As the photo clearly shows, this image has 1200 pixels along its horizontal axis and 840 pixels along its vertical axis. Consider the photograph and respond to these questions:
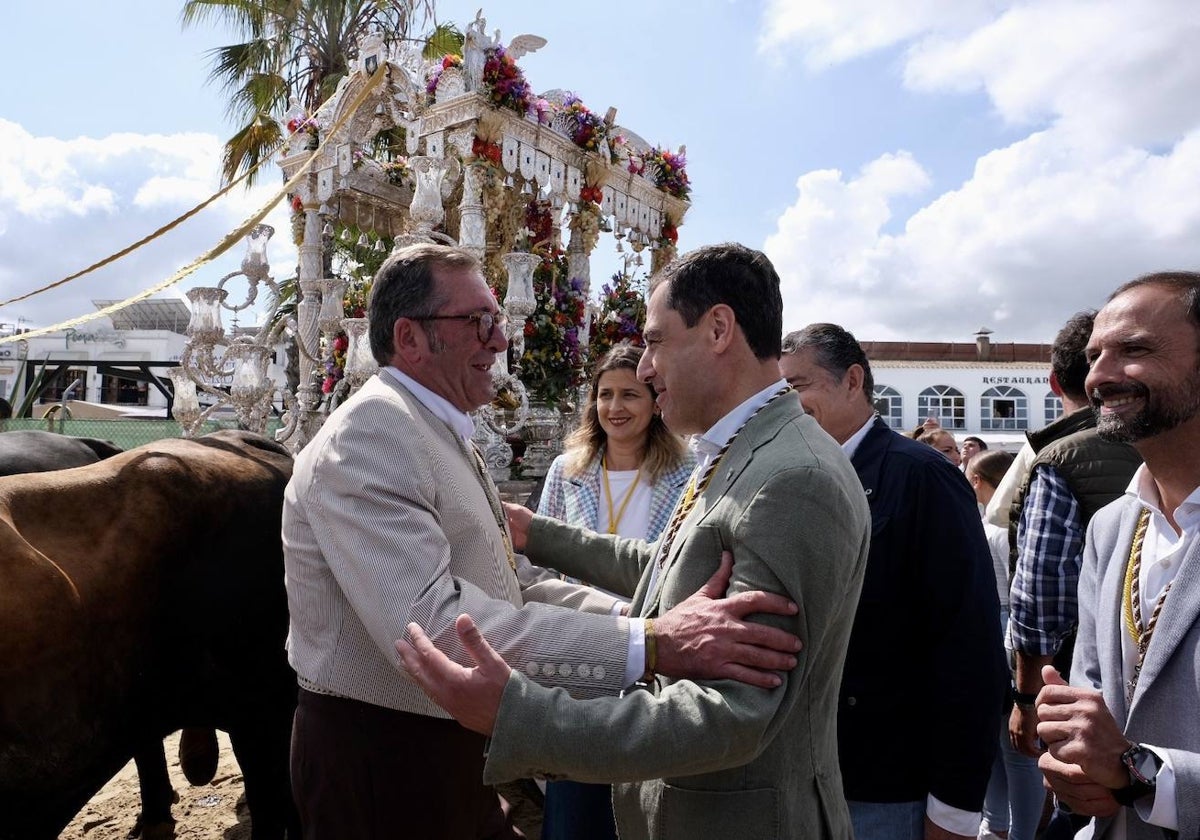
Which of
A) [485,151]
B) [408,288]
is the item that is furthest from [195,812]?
[485,151]

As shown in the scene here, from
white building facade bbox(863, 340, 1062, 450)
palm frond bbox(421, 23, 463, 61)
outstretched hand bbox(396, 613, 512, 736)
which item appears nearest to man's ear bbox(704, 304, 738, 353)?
outstretched hand bbox(396, 613, 512, 736)

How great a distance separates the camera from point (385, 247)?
39.7 ft

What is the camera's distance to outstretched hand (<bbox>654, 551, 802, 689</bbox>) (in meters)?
1.47

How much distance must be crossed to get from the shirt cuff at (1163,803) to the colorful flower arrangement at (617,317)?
26.6 feet

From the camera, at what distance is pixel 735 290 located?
70.9 inches

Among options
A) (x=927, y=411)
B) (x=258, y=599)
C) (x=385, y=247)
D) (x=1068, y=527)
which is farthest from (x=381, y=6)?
(x=927, y=411)

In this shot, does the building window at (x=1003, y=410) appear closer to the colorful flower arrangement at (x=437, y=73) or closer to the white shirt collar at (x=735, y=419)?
the colorful flower arrangement at (x=437, y=73)

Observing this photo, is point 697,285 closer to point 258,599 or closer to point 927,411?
point 258,599

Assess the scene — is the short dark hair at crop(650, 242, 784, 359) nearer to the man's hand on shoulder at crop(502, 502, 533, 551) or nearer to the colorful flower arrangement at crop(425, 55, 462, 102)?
the man's hand on shoulder at crop(502, 502, 533, 551)

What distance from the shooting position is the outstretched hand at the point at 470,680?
58.1 inches

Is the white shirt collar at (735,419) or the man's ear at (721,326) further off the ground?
the man's ear at (721,326)

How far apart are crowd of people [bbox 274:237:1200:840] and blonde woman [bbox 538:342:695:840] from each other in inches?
44.6

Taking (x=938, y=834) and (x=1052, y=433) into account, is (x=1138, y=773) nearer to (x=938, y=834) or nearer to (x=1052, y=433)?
(x=938, y=834)

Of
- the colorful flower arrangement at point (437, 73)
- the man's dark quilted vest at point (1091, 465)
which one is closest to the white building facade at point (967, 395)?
the colorful flower arrangement at point (437, 73)
